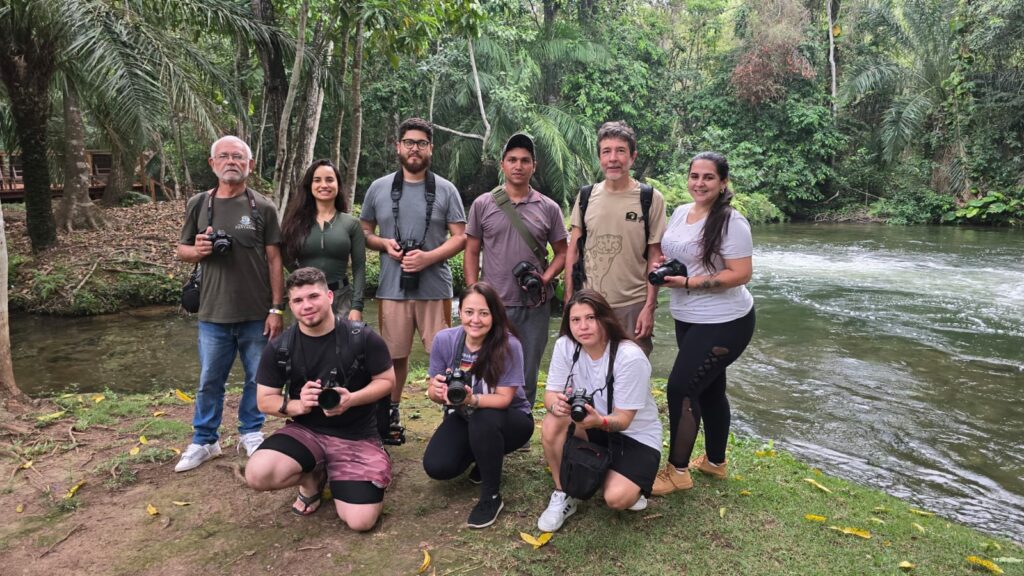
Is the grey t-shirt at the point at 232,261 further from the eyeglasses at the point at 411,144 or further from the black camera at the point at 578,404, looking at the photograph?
the black camera at the point at 578,404

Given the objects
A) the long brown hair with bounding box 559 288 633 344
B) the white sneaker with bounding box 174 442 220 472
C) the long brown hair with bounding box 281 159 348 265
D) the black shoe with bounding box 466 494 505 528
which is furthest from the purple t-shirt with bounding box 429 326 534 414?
the white sneaker with bounding box 174 442 220 472

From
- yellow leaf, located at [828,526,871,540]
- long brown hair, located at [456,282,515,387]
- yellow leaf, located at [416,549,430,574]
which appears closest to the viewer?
yellow leaf, located at [416,549,430,574]

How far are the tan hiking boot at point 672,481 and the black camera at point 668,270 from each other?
973 millimetres

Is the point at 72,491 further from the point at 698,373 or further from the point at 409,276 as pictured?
the point at 698,373

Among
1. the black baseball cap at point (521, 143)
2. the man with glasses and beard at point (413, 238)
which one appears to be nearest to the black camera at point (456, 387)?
the man with glasses and beard at point (413, 238)

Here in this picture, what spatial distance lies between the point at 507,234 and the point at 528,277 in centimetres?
29

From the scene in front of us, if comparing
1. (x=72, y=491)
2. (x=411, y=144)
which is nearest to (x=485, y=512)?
(x=411, y=144)

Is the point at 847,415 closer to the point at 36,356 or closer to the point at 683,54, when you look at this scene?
the point at 36,356

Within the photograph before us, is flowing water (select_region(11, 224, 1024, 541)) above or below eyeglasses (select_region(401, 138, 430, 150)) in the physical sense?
below

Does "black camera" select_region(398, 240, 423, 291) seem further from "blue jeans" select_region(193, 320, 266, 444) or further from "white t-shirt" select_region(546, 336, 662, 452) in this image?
"white t-shirt" select_region(546, 336, 662, 452)

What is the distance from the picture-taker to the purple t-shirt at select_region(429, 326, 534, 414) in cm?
322

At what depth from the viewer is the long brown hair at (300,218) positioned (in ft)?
11.8

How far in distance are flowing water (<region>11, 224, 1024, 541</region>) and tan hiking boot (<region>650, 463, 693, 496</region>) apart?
177 cm

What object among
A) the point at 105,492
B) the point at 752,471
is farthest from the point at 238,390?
the point at 752,471
